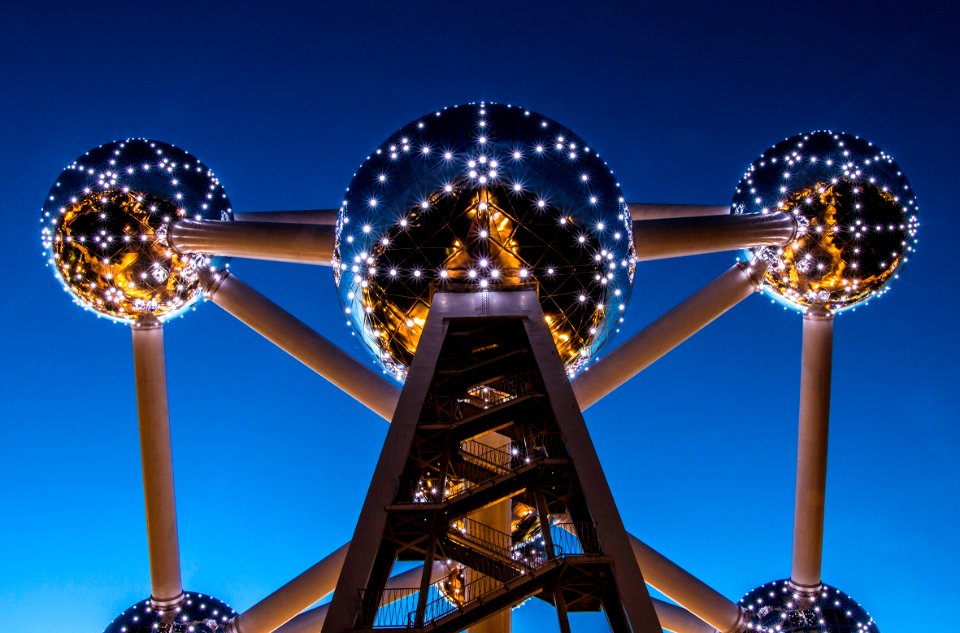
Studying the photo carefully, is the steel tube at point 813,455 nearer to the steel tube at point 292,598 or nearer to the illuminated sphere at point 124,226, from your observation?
the steel tube at point 292,598

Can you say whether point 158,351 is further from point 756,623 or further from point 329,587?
point 756,623

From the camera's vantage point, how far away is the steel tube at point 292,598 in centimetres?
1780

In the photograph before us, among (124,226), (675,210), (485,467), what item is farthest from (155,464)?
(675,210)

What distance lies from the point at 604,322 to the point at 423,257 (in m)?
3.82

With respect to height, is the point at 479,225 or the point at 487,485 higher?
the point at 479,225

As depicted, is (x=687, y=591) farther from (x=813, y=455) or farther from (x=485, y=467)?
(x=485, y=467)

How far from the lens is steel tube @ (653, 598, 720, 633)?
1944 centimetres

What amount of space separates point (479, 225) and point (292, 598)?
346 inches

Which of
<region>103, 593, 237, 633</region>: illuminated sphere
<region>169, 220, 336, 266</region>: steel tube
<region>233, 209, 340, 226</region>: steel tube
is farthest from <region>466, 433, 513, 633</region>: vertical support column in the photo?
<region>233, 209, 340, 226</region>: steel tube

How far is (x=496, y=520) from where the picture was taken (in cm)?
1705

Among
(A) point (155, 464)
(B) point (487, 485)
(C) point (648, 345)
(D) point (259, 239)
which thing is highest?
(D) point (259, 239)

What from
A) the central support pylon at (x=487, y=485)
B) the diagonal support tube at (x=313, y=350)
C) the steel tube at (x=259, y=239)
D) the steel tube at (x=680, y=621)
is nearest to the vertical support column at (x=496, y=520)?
the central support pylon at (x=487, y=485)

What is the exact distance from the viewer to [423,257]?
15016mm

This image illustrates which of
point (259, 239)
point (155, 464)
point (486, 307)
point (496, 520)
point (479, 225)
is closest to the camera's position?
point (486, 307)
